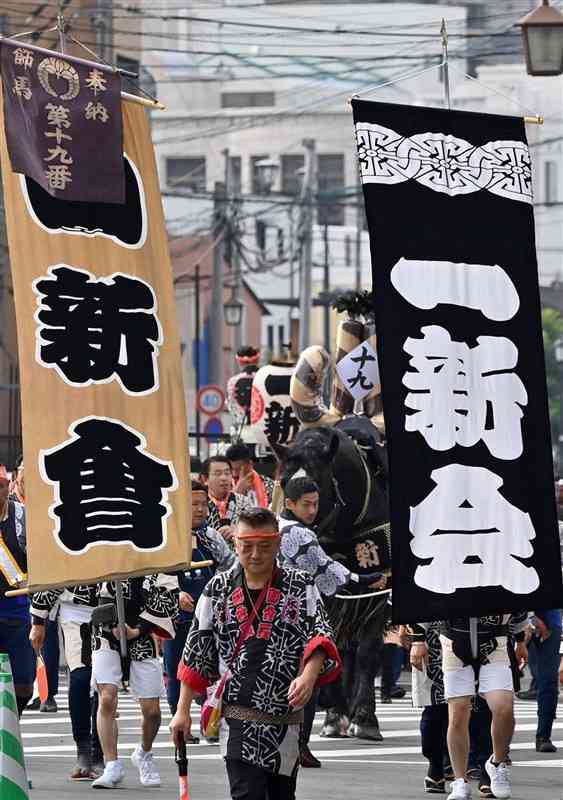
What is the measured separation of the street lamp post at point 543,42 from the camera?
16.6 meters

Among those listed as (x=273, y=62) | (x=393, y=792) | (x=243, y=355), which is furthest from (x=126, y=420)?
(x=273, y=62)

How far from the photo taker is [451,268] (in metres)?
11.4

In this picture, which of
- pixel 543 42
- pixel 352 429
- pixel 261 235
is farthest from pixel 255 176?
pixel 352 429

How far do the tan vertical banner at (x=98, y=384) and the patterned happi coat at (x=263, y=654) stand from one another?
2534 mm

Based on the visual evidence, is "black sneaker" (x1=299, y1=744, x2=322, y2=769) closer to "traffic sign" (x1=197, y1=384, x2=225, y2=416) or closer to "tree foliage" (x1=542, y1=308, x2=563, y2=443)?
"traffic sign" (x1=197, y1=384, x2=225, y2=416)

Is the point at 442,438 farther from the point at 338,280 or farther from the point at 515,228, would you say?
the point at 338,280

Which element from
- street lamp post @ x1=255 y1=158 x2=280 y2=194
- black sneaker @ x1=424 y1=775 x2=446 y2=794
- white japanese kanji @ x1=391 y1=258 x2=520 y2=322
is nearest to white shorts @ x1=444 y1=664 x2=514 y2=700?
black sneaker @ x1=424 y1=775 x2=446 y2=794

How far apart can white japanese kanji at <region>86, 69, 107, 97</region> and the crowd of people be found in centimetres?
240

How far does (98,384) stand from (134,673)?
186cm

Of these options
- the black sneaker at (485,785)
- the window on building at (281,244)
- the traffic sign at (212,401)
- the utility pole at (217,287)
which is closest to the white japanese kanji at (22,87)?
the black sneaker at (485,785)

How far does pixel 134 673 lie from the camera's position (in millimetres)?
12398

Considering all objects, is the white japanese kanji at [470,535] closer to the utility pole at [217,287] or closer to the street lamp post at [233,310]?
the street lamp post at [233,310]

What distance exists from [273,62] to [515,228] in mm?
87224

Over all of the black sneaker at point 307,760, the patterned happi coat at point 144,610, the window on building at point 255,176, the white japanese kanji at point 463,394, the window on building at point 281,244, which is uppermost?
the window on building at point 255,176
